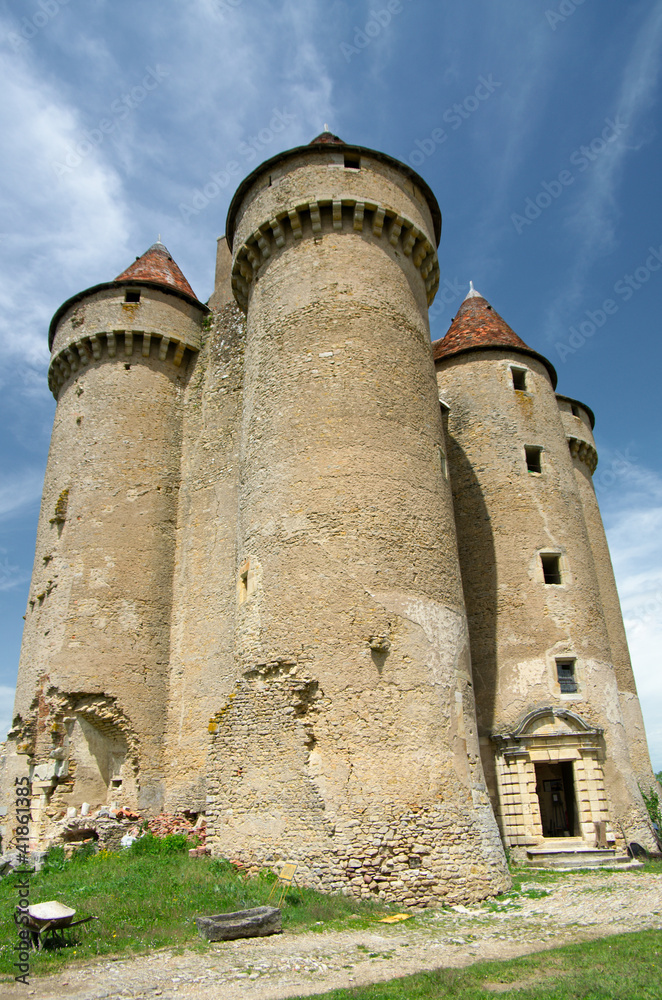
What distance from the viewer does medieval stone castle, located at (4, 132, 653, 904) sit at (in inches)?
408

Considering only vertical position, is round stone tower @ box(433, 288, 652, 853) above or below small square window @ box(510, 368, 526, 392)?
below

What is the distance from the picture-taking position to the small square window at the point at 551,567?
17031 millimetres

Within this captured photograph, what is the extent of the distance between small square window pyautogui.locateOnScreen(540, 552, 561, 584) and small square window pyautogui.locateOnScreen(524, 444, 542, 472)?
101 inches

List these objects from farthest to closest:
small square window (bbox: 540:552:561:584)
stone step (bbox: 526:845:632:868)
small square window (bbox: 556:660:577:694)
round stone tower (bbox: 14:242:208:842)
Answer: small square window (bbox: 540:552:561:584), small square window (bbox: 556:660:577:694), round stone tower (bbox: 14:242:208:842), stone step (bbox: 526:845:632:868)

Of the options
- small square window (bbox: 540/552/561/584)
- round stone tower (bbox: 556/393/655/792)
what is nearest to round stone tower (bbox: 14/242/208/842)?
small square window (bbox: 540/552/561/584)

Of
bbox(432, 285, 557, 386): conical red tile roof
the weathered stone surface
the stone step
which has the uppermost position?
bbox(432, 285, 557, 386): conical red tile roof

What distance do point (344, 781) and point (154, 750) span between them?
6161 millimetres

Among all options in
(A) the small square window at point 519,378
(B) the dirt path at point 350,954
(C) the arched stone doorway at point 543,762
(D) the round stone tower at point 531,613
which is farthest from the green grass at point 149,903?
(A) the small square window at point 519,378

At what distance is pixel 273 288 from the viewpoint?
575 inches

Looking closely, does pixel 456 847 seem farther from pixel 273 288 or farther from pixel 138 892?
Result: pixel 273 288

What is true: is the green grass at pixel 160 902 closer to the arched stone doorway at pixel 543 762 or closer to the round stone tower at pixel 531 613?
the arched stone doorway at pixel 543 762

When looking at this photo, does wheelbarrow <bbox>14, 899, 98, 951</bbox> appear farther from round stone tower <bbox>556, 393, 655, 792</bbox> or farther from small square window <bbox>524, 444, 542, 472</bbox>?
round stone tower <bbox>556, 393, 655, 792</bbox>

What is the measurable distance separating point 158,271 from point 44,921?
16987 mm

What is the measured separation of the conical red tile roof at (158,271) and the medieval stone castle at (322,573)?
0.45 ft
